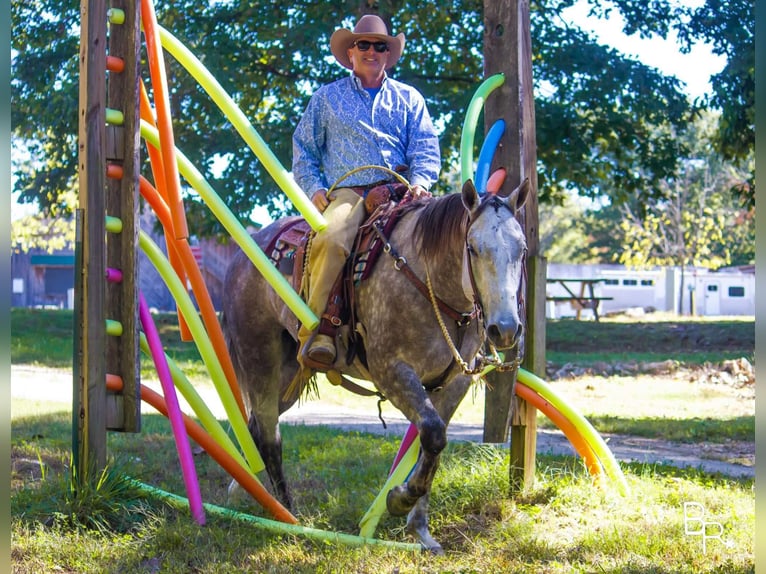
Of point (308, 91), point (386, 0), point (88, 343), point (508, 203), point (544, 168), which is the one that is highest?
point (386, 0)

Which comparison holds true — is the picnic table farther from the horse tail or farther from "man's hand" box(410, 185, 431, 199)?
Answer: "man's hand" box(410, 185, 431, 199)

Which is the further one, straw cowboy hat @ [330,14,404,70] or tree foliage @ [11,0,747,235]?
tree foliage @ [11,0,747,235]

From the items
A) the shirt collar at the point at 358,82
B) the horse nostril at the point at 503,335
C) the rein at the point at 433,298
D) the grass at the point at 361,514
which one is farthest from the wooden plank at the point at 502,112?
the horse nostril at the point at 503,335

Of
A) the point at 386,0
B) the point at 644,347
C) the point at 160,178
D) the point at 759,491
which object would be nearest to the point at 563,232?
the point at 644,347

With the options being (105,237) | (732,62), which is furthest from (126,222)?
(732,62)

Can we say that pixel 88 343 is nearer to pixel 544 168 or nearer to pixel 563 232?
pixel 544 168

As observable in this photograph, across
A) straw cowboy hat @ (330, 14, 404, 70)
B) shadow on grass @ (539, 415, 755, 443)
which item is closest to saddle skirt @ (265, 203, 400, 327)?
straw cowboy hat @ (330, 14, 404, 70)

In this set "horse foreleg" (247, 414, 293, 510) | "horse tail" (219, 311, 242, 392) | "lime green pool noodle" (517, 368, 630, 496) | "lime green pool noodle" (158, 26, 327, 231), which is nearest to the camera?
"lime green pool noodle" (158, 26, 327, 231)

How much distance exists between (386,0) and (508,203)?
9.18 m

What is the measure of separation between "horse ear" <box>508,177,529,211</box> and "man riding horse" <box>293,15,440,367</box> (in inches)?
36.0

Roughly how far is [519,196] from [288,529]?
7.07 ft

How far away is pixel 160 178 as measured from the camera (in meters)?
5.87

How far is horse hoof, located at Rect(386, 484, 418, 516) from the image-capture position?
464 centimetres

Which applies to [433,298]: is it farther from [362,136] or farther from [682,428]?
[682,428]
